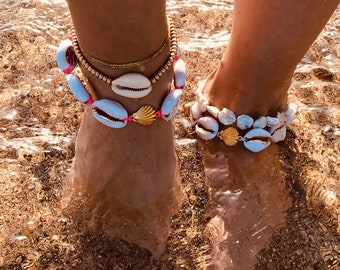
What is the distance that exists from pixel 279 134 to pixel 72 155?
0.63 m

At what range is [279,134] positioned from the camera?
1.56 meters

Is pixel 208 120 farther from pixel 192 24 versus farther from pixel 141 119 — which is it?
pixel 192 24

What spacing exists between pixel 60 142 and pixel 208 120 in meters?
0.46

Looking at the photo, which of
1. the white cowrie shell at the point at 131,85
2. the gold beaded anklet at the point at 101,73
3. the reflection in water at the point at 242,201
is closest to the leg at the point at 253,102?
the reflection in water at the point at 242,201

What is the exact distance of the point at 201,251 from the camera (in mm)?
1344

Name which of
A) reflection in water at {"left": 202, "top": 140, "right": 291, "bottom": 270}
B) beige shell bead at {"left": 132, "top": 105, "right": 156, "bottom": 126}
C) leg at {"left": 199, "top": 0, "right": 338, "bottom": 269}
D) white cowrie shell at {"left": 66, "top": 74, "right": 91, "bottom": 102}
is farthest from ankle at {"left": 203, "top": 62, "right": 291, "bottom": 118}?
white cowrie shell at {"left": 66, "top": 74, "right": 91, "bottom": 102}

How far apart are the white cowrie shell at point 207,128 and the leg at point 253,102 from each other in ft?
0.11

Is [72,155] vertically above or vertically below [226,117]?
below

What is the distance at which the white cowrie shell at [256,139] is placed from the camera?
146cm

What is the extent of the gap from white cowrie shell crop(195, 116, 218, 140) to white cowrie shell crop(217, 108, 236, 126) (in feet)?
0.12

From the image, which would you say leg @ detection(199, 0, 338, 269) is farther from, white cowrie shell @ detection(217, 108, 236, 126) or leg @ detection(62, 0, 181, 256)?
leg @ detection(62, 0, 181, 256)

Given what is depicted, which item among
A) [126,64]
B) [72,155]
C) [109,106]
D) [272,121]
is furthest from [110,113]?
[272,121]

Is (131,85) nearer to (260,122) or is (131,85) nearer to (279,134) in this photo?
(260,122)

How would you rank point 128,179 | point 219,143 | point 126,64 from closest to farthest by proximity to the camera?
point 126,64 → point 128,179 → point 219,143
